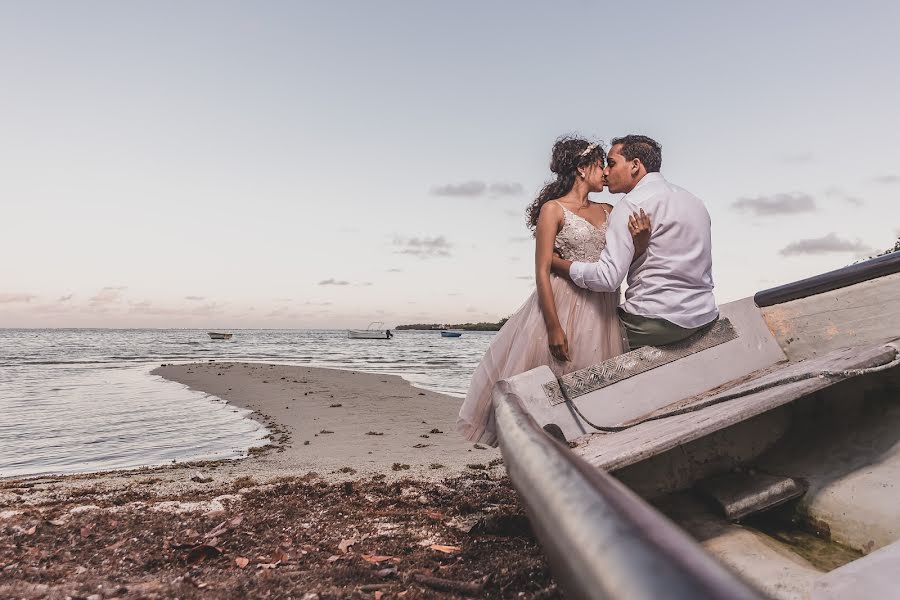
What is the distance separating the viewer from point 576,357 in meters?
3.84

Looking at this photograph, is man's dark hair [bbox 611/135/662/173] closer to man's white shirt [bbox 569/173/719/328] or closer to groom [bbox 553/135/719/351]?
groom [bbox 553/135/719/351]

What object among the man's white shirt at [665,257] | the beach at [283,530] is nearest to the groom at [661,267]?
the man's white shirt at [665,257]

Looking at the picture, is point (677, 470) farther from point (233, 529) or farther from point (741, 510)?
point (233, 529)

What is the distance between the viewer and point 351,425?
9.57m

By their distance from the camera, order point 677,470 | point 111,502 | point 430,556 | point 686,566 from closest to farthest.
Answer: point 686,566
point 677,470
point 430,556
point 111,502

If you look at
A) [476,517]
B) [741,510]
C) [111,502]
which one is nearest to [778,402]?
[741,510]

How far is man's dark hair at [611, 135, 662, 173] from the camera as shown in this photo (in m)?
3.81

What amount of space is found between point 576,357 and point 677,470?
1.15 m

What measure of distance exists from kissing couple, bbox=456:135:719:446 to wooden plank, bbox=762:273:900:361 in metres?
0.66

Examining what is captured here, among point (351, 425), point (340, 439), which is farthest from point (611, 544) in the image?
point (351, 425)

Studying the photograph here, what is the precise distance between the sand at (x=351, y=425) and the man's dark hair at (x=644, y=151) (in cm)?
352

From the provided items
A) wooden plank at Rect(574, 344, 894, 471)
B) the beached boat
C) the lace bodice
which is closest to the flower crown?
the lace bodice

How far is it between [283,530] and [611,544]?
3.47 metres

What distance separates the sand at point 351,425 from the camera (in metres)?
6.55
